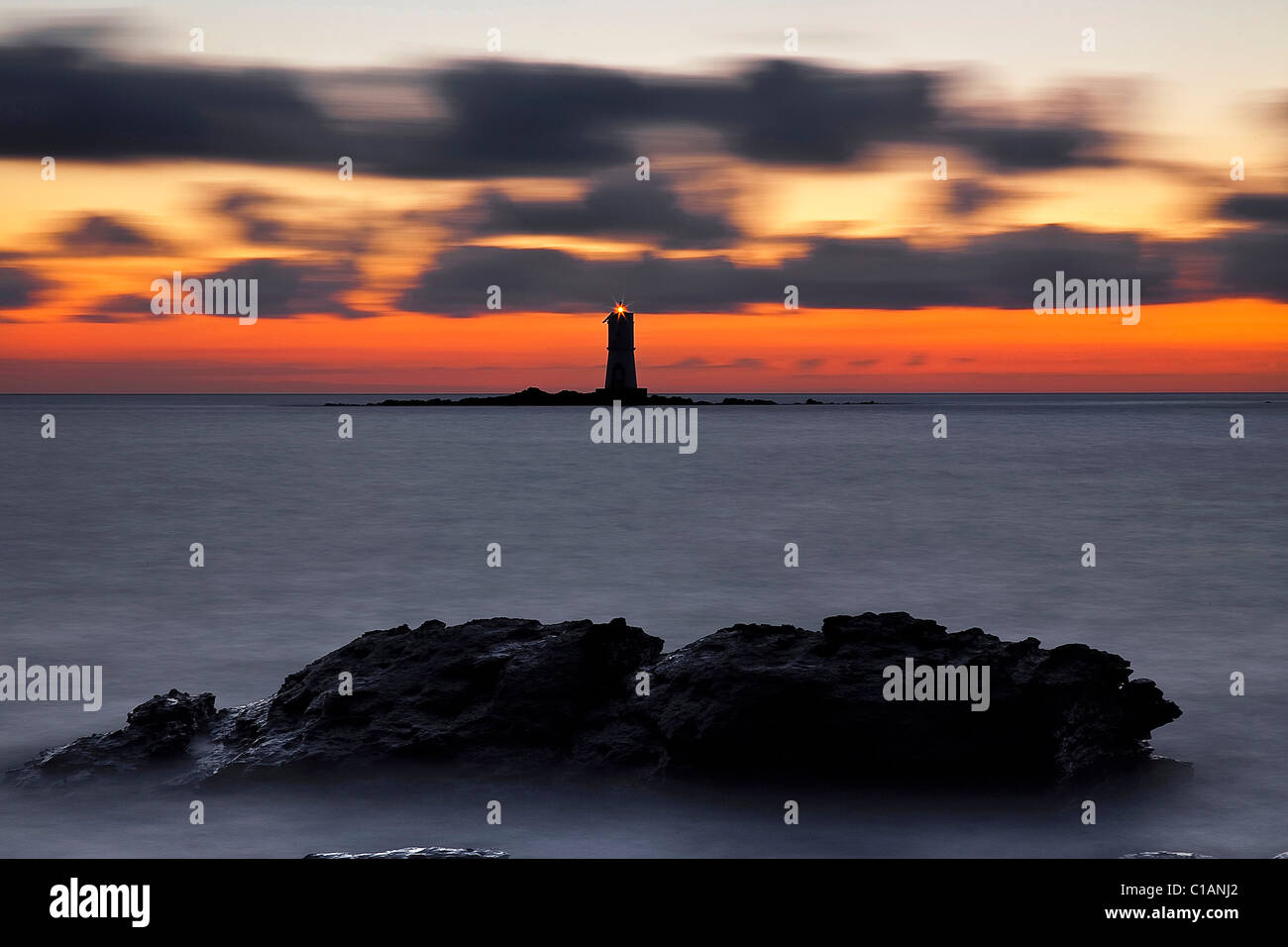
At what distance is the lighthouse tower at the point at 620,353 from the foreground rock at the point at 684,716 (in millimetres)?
89044

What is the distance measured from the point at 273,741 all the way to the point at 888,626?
4285mm

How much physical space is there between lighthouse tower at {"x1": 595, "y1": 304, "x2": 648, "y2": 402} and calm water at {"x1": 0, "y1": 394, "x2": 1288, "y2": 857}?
51525mm

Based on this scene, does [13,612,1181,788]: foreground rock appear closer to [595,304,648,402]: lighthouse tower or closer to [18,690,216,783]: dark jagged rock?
[18,690,216,783]: dark jagged rock

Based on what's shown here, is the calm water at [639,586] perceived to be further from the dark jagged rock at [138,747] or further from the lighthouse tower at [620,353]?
the lighthouse tower at [620,353]

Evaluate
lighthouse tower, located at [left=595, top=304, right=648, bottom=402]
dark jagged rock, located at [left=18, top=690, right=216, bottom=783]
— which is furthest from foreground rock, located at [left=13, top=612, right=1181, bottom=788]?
lighthouse tower, located at [left=595, top=304, right=648, bottom=402]

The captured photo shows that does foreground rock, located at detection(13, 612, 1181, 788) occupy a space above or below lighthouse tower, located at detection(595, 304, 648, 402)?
below

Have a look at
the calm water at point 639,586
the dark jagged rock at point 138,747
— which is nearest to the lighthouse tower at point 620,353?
the calm water at point 639,586

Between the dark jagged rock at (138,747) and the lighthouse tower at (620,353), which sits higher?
the lighthouse tower at (620,353)

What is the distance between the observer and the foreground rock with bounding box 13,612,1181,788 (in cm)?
681

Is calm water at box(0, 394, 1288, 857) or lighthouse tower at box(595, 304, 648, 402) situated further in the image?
lighthouse tower at box(595, 304, 648, 402)

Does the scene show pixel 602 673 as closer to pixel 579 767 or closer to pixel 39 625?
pixel 579 767

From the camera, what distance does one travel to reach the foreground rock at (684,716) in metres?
6.81

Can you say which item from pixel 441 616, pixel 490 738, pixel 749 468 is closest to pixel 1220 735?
pixel 490 738

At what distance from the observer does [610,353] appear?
316ft
